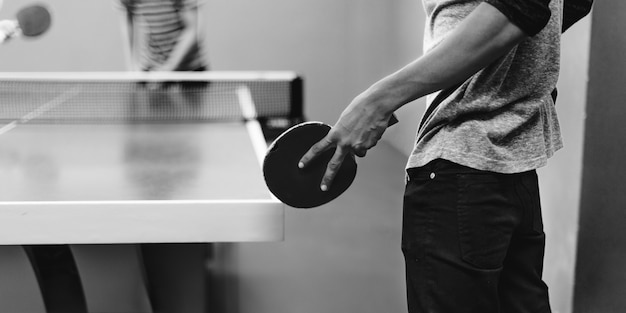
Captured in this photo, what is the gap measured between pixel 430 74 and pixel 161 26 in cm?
266

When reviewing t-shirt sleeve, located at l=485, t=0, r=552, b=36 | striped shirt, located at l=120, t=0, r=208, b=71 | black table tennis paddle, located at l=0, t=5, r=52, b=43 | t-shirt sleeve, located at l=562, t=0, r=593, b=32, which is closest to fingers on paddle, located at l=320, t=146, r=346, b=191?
t-shirt sleeve, located at l=485, t=0, r=552, b=36

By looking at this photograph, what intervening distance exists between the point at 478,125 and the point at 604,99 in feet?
3.65

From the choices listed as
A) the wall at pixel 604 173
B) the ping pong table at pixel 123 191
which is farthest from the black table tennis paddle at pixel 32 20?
the wall at pixel 604 173

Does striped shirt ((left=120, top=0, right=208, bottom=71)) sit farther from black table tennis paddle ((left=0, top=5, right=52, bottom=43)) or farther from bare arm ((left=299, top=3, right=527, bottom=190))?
bare arm ((left=299, top=3, right=527, bottom=190))

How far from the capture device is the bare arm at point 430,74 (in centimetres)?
101

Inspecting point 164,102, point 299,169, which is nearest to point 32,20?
Result: point 299,169

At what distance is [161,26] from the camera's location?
3520 millimetres

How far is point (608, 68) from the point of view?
2082 mm

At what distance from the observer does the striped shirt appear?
3.51 m

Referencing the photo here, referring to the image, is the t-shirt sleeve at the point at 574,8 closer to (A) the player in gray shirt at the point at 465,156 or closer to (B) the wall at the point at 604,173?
(A) the player in gray shirt at the point at 465,156

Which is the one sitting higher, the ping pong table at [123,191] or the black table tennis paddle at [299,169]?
the black table tennis paddle at [299,169]

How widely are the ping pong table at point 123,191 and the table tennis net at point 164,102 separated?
17mm

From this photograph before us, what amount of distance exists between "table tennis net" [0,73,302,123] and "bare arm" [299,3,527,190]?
193 centimetres

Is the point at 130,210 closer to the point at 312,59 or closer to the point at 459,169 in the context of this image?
the point at 459,169
